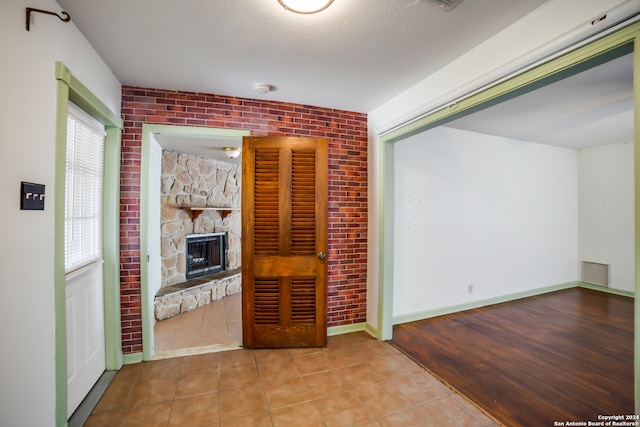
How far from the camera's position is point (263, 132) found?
108 inches

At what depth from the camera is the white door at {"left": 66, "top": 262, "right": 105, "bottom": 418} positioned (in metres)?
1.79

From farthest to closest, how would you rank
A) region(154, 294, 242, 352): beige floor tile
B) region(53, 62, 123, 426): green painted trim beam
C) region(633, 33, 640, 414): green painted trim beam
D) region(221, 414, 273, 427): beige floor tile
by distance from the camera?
region(154, 294, 242, 352): beige floor tile, region(221, 414, 273, 427): beige floor tile, region(53, 62, 123, 426): green painted trim beam, region(633, 33, 640, 414): green painted trim beam

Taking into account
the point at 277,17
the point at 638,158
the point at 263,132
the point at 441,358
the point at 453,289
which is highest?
the point at 277,17

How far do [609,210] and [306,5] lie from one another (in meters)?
6.02

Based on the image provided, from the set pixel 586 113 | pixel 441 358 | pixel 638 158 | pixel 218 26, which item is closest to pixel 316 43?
pixel 218 26

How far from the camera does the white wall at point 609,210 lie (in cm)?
439

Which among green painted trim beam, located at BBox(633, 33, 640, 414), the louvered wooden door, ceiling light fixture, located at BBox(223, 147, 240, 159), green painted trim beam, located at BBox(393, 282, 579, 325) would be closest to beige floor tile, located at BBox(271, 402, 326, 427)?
the louvered wooden door

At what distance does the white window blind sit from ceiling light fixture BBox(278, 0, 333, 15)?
1532 millimetres

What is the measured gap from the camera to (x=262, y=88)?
2398 millimetres

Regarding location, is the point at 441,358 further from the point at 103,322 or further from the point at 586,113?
the point at 586,113

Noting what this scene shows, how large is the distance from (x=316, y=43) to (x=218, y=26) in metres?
0.61

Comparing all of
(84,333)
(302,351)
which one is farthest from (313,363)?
(84,333)

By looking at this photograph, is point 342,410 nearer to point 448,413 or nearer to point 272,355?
point 448,413

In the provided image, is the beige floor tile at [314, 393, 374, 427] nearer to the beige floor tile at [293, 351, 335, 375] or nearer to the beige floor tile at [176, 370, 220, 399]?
the beige floor tile at [293, 351, 335, 375]
